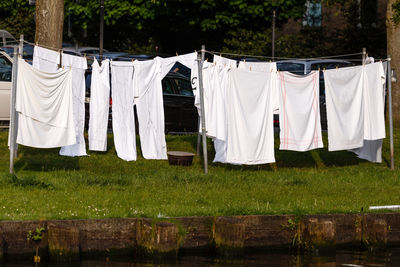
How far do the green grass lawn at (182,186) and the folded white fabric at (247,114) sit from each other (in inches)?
13.5

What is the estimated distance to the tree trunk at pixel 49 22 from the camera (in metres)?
16.4

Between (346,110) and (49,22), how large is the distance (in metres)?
5.73

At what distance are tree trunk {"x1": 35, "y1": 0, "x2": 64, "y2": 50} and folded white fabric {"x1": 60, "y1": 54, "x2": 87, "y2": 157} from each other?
268 centimetres

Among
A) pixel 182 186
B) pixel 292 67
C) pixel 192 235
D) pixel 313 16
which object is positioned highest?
pixel 313 16

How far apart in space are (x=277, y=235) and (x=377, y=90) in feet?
16.6

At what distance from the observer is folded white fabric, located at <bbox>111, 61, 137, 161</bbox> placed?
1396 cm

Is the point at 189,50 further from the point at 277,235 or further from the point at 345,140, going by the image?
the point at 277,235

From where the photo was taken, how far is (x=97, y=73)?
14.0 meters

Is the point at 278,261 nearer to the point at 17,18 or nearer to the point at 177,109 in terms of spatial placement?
the point at 177,109

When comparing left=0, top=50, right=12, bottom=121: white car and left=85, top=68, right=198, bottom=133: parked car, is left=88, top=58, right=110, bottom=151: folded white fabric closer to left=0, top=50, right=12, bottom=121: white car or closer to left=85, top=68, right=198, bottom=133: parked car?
left=0, top=50, right=12, bottom=121: white car

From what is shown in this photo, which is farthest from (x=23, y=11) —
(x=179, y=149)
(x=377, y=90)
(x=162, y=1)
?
(x=377, y=90)

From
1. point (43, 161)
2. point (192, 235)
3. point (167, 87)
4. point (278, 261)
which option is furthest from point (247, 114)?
point (167, 87)

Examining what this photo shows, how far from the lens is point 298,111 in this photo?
13.7 metres

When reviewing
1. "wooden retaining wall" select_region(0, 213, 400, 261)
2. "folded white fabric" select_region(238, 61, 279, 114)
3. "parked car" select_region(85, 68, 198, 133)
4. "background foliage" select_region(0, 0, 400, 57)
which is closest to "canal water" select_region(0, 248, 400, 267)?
"wooden retaining wall" select_region(0, 213, 400, 261)
